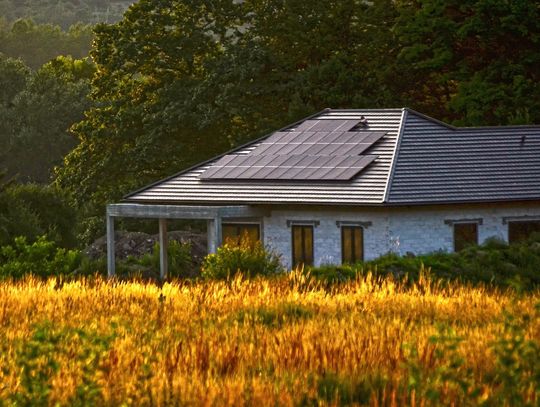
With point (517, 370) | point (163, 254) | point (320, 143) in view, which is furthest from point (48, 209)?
point (517, 370)

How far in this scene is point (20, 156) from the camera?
9606 centimetres

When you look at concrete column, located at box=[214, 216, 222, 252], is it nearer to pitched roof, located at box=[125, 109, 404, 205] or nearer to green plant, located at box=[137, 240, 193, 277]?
pitched roof, located at box=[125, 109, 404, 205]

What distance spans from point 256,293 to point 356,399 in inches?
322

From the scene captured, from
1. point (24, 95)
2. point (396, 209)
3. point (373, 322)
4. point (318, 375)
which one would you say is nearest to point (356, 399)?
point (318, 375)

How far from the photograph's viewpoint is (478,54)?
2231 inches

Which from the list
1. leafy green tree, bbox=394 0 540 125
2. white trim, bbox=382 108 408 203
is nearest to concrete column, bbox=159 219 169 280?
white trim, bbox=382 108 408 203

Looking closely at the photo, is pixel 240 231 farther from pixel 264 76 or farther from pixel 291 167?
pixel 264 76

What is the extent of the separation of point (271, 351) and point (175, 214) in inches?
1252

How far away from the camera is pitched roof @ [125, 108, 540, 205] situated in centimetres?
4175

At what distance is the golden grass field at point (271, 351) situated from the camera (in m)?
10.6

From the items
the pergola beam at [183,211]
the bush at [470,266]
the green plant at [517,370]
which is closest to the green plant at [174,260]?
the pergola beam at [183,211]

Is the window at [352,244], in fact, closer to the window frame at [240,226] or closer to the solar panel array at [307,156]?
the solar panel array at [307,156]

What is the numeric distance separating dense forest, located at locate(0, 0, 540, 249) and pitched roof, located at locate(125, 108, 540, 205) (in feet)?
20.2

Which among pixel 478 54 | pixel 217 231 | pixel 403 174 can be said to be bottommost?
pixel 217 231
